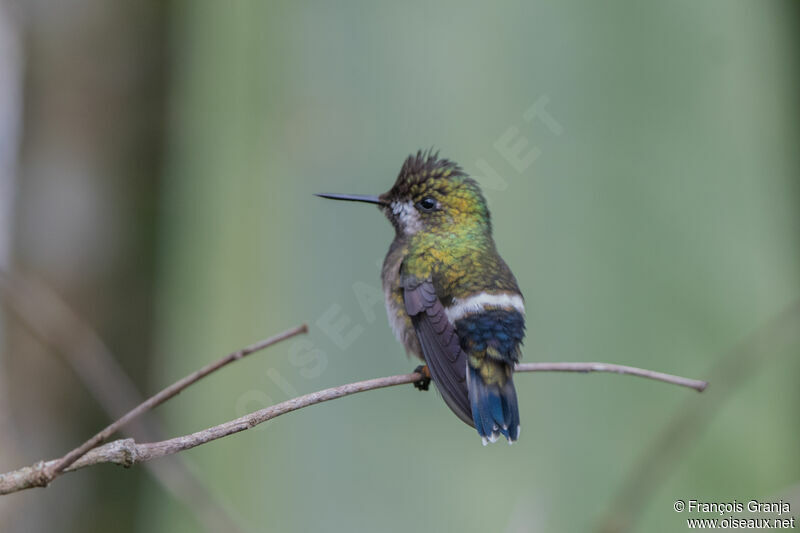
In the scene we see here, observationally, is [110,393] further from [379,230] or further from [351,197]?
[379,230]

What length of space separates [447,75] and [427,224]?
5.70 feet

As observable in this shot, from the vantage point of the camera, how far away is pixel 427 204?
164 cm

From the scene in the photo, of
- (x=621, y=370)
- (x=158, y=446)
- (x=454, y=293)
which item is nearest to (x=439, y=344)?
(x=454, y=293)

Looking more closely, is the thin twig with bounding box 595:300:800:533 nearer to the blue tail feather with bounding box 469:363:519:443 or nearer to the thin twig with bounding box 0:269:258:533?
the blue tail feather with bounding box 469:363:519:443

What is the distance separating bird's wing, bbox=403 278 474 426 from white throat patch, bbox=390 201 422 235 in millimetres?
136

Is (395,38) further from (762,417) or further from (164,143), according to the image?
(762,417)

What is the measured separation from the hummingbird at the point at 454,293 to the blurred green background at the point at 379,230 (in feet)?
3.39

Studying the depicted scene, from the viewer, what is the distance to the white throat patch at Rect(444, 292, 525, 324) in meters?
1.39

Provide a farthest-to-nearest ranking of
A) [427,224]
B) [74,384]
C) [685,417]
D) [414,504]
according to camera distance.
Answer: [74,384] → [414,504] → [427,224] → [685,417]

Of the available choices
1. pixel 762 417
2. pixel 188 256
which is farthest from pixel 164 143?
pixel 762 417

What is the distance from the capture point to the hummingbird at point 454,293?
1214 mm

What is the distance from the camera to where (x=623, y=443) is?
2.94 m

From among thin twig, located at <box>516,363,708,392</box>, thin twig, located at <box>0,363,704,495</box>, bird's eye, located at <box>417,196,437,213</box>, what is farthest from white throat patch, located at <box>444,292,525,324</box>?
thin twig, located at <box>0,363,704,495</box>

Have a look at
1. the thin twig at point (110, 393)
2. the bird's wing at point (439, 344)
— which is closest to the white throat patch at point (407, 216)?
the bird's wing at point (439, 344)
